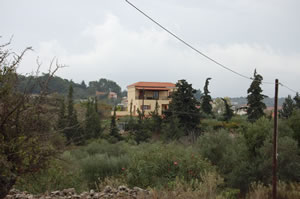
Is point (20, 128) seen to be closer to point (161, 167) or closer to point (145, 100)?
point (161, 167)

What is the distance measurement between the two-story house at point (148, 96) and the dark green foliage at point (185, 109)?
522 inches

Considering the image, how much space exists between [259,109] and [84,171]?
30.0 m

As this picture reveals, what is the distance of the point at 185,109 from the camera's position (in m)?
41.6

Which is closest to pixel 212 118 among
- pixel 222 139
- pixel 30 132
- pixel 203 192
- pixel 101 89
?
pixel 222 139

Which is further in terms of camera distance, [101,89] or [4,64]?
[101,89]

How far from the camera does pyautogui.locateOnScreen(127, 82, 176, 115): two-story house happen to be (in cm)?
5569

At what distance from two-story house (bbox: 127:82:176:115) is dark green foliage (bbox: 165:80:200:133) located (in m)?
13.3

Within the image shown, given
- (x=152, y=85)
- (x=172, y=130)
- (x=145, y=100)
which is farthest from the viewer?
(x=152, y=85)

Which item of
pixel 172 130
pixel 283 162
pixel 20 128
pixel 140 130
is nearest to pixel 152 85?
pixel 140 130

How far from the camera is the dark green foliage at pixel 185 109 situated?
136 ft

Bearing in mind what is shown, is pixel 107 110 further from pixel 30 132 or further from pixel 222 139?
pixel 30 132

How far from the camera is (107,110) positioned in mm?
55812

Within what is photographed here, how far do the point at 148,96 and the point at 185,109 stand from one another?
55.4ft

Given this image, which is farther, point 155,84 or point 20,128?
point 155,84
